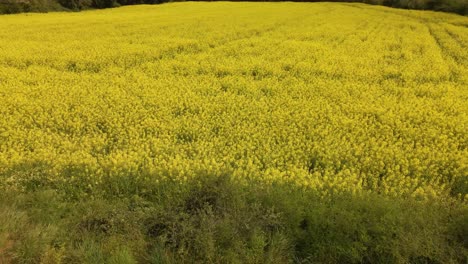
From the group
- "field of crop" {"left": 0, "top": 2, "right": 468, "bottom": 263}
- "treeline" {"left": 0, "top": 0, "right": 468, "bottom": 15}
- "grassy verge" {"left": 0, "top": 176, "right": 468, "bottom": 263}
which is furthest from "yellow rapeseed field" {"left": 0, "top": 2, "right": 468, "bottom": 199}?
"treeline" {"left": 0, "top": 0, "right": 468, "bottom": 15}

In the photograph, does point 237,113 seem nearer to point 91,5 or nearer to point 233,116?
point 233,116

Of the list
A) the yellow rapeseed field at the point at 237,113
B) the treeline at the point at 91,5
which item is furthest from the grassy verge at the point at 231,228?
the treeline at the point at 91,5

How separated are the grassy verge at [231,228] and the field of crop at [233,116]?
230 mm

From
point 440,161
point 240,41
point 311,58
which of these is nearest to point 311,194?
point 440,161

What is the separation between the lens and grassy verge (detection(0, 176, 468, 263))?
14.7 feet

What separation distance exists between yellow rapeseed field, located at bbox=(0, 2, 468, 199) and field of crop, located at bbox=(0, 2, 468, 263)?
0.04m

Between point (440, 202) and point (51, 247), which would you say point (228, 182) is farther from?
point (440, 202)

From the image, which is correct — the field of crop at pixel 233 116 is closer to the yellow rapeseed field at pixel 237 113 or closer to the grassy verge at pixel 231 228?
the yellow rapeseed field at pixel 237 113

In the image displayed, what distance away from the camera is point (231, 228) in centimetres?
482

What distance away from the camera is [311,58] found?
15164 millimetres

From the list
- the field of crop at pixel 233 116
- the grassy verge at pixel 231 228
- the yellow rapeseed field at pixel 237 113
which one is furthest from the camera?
the yellow rapeseed field at pixel 237 113

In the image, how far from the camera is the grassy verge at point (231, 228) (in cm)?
448

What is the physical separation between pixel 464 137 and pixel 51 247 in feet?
25.3

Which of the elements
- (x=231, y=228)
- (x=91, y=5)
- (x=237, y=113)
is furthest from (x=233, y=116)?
(x=91, y=5)
